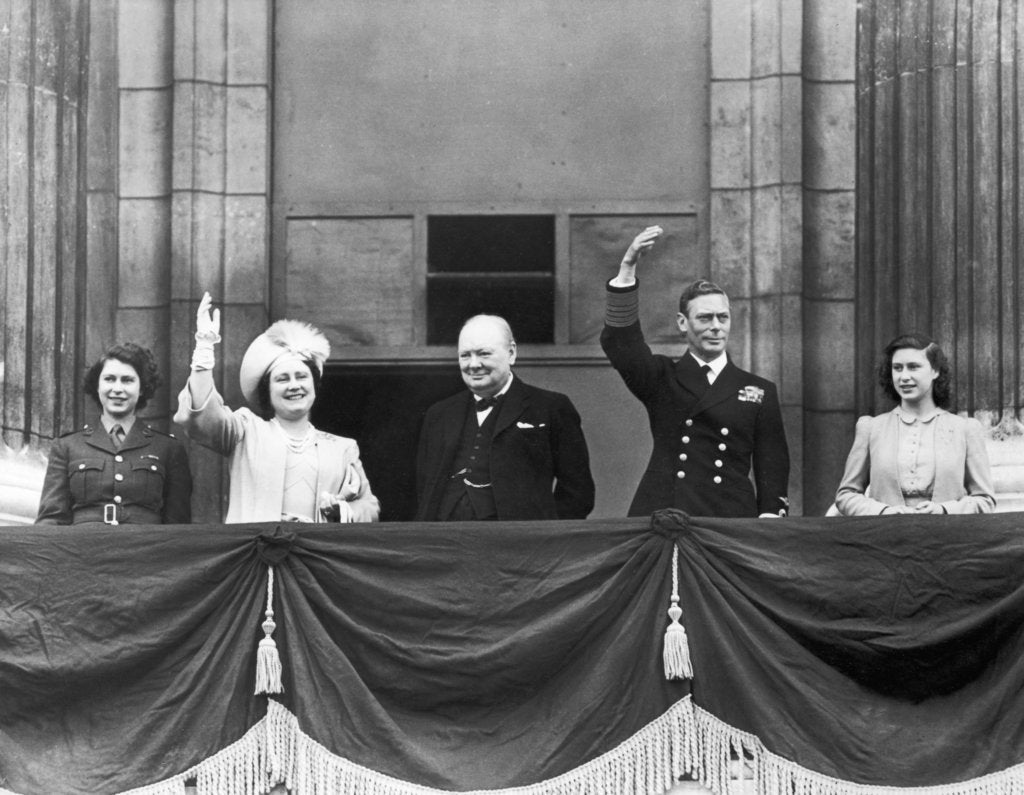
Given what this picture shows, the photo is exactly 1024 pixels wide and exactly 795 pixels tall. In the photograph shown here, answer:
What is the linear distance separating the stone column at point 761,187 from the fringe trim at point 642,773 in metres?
3.43

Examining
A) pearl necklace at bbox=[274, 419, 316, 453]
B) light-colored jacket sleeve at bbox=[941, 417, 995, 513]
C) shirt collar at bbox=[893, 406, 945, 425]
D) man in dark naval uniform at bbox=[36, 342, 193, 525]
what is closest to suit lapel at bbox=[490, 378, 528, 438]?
pearl necklace at bbox=[274, 419, 316, 453]

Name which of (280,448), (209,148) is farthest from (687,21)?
(280,448)

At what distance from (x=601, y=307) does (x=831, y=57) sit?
1999 millimetres

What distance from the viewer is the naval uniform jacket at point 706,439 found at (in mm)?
13914

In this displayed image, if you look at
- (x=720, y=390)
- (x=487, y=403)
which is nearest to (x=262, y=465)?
(x=487, y=403)

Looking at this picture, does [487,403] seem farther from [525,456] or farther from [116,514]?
[116,514]

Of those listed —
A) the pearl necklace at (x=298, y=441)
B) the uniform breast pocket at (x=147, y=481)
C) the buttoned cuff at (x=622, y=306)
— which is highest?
the buttoned cuff at (x=622, y=306)

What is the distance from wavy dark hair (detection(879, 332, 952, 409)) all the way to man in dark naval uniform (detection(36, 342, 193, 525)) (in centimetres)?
353

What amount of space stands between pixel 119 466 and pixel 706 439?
2.90 metres

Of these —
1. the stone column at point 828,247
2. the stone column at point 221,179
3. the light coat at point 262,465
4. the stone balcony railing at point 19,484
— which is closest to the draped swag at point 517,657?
the light coat at point 262,465

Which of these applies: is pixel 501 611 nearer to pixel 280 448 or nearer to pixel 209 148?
pixel 280 448

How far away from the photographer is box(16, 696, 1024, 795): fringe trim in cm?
1297

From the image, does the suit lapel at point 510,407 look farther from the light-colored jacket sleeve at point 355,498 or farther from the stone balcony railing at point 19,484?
the stone balcony railing at point 19,484

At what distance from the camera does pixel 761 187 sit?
1677 centimetres
